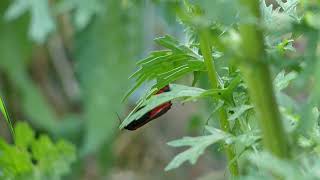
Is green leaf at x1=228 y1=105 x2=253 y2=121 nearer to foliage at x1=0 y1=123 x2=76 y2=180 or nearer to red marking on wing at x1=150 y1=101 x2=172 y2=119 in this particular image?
red marking on wing at x1=150 y1=101 x2=172 y2=119

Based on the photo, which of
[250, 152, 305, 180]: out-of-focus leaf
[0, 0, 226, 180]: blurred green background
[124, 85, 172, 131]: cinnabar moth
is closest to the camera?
[0, 0, 226, 180]: blurred green background

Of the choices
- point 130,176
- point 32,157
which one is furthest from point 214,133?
point 130,176

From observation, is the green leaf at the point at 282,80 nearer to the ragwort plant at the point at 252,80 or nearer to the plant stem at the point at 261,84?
the ragwort plant at the point at 252,80

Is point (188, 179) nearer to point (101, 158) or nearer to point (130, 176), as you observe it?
point (130, 176)

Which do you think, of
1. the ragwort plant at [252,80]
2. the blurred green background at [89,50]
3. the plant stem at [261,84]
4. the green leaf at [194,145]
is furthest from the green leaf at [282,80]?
the blurred green background at [89,50]

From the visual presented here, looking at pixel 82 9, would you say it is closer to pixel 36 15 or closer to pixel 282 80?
pixel 36 15

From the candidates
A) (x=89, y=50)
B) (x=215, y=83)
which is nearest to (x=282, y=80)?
(x=215, y=83)

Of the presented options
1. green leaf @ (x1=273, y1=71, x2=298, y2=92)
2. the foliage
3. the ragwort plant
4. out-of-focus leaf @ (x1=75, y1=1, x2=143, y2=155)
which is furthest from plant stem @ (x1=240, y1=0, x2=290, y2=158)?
the foliage
